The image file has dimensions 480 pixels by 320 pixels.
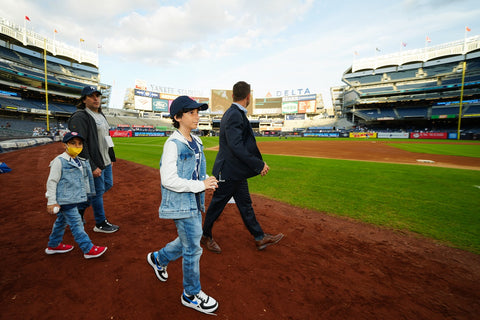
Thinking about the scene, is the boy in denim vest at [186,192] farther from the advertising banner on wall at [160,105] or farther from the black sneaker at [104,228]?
the advertising banner on wall at [160,105]

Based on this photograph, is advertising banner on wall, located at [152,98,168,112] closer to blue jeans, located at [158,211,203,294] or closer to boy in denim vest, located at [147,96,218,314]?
boy in denim vest, located at [147,96,218,314]

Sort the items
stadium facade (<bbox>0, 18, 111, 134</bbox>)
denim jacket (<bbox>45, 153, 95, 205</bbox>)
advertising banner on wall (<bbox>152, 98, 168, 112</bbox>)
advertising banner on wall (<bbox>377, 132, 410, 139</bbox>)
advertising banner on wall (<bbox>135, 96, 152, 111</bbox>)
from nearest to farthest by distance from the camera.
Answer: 1. denim jacket (<bbox>45, 153, 95, 205</bbox>)
2. stadium facade (<bbox>0, 18, 111, 134</bbox>)
3. advertising banner on wall (<bbox>377, 132, 410, 139</bbox>)
4. advertising banner on wall (<bbox>135, 96, 152, 111</bbox>)
5. advertising banner on wall (<bbox>152, 98, 168, 112</bbox>)

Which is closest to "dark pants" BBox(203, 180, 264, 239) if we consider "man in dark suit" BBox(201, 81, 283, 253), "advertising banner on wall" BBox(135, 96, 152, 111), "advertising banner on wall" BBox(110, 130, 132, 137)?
"man in dark suit" BBox(201, 81, 283, 253)

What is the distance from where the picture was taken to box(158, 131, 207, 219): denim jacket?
1.86 m

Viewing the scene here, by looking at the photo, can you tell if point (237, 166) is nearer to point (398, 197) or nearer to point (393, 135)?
point (398, 197)

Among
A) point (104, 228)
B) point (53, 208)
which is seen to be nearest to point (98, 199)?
point (104, 228)

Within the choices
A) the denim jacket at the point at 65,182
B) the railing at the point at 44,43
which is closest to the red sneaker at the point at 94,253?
the denim jacket at the point at 65,182

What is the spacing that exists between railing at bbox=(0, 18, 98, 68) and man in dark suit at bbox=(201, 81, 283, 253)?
48.5 meters

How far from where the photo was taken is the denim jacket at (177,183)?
1856mm

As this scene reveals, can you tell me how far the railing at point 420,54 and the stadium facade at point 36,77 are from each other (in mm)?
78698

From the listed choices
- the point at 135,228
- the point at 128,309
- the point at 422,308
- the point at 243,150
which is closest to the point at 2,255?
the point at 135,228

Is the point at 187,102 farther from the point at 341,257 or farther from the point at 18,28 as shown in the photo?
the point at 18,28

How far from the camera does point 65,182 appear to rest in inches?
106

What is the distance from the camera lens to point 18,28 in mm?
43000
